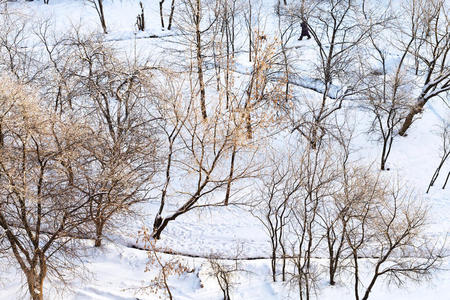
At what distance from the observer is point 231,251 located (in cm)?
1623

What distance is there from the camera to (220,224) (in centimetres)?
1705

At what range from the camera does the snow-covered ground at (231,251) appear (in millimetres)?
13669

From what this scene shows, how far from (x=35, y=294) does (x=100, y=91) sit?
6794mm

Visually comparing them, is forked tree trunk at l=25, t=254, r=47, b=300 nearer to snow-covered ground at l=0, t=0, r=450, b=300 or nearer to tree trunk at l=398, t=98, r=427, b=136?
snow-covered ground at l=0, t=0, r=450, b=300

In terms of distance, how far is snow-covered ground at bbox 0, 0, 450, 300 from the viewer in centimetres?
1367

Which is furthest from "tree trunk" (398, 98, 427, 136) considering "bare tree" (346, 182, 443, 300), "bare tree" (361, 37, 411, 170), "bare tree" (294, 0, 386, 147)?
"bare tree" (346, 182, 443, 300)

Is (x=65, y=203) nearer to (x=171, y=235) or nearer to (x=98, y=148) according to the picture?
(x=98, y=148)

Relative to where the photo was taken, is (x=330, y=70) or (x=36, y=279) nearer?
(x=36, y=279)

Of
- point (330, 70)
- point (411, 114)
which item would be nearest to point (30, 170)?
point (330, 70)

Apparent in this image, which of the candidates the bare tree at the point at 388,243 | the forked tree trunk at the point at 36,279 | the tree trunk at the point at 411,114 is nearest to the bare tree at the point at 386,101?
the tree trunk at the point at 411,114

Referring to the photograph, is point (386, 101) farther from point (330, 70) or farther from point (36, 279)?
point (36, 279)

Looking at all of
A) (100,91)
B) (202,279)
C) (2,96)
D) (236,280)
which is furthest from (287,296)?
(2,96)

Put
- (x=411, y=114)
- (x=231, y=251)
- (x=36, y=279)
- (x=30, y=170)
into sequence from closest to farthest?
(x=30, y=170), (x=36, y=279), (x=231, y=251), (x=411, y=114)

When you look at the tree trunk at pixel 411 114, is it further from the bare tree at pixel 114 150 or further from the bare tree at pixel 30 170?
the bare tree at pixel 30 170
